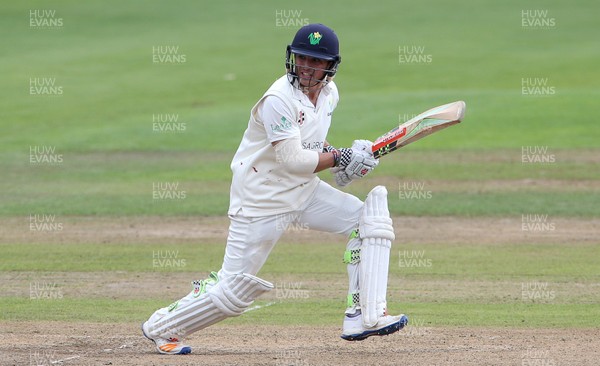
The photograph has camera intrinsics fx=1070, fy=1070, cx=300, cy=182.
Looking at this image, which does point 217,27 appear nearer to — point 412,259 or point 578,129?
point 578,129

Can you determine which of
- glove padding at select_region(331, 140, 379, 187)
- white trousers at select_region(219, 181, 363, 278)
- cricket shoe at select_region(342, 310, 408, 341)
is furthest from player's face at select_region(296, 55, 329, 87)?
cricket shoe at select_region(342, 310, 408, 341)

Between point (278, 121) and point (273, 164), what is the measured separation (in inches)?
17.2

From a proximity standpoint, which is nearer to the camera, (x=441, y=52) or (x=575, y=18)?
(x=441, y=52)

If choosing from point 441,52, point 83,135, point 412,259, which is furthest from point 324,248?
point 441,52

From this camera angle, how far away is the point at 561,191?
18188 mm

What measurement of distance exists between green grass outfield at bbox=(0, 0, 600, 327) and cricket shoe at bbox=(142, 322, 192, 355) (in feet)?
5.30

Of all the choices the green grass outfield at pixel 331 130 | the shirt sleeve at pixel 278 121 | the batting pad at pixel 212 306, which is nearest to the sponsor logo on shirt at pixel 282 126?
the shirt sleeve at pixel 278 121

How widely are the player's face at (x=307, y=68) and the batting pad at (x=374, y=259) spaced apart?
38.2 inches

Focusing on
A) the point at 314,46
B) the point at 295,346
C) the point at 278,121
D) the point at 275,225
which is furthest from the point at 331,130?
the point at 278,121

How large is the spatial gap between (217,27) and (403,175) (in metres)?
22.9

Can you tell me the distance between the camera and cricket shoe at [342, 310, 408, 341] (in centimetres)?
763

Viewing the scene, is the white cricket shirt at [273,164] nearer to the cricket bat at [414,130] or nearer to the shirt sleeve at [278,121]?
the shirt sleeve at [278,121]

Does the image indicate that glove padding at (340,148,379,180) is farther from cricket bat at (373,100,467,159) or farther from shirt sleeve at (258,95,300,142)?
shirt sleeve at (258,95,300,142)

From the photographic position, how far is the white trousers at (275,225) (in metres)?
8.06
